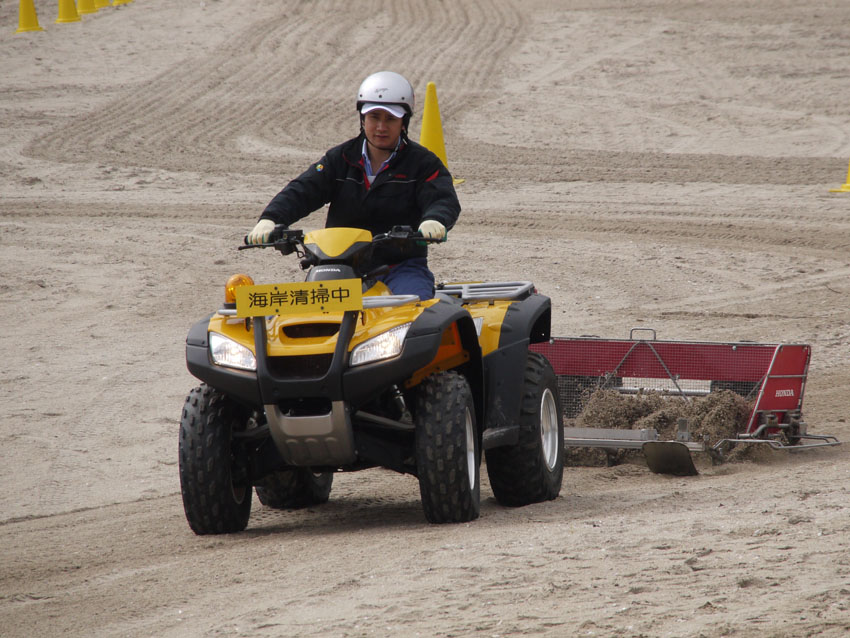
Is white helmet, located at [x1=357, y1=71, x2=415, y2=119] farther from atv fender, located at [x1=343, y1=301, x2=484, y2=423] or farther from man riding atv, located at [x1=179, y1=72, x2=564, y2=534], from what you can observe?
atv fender, located at [x1=343, y1=301, x2=484, y2=423]

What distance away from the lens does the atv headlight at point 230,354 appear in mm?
5145

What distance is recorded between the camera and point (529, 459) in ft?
19.4

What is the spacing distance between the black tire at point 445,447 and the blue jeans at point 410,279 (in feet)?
1.59

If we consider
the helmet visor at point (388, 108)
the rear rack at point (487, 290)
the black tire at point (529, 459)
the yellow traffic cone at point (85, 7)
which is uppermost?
the yellow traffic cone at point (85, 7)

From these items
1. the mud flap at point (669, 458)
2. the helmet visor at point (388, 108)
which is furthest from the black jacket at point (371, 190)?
the mud flap at point (669, 458)

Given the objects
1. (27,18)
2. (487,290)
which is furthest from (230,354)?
(27,18)

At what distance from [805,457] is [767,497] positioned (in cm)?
175

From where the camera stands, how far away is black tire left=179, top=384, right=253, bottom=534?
17.5 feet

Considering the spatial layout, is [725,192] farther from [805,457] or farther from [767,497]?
[767,497]

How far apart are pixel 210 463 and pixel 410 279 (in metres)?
1.22

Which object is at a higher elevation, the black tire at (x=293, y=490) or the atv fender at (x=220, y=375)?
the atv fender at (x=220, y=375)

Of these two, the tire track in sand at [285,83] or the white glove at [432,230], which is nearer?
the white glove at [432,230]

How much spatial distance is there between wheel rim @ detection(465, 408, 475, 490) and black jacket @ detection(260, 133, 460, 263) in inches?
35.8

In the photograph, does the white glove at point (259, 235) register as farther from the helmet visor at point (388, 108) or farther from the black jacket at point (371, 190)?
the helmet visor at point (388, 108)
